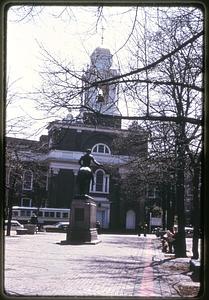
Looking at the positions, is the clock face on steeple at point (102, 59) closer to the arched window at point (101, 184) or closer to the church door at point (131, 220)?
the arched window at point (101, 184)

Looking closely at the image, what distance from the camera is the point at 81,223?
20391 millimetres

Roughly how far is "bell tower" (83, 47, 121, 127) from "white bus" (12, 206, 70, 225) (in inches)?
758

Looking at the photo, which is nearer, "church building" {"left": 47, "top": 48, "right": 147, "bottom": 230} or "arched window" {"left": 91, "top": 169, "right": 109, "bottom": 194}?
"church building" {"left": 47, "top": 48, "right": 147, "bottom": 230}

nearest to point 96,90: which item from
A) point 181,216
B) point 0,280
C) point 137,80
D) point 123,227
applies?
point 137,80

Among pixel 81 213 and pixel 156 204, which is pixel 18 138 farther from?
pixel 156 204

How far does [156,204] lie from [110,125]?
20242 millimetres

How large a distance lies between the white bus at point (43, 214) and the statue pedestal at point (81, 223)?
7.44 m

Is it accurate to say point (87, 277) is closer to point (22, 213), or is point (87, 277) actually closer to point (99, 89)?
point (99, 89)

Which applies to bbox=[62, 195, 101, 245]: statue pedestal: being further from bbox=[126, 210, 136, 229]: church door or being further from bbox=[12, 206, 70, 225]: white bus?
bbox=[126, 210, 136, 229]: church door

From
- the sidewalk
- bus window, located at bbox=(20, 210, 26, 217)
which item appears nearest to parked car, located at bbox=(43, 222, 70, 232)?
bus window, located at bbox=(20, 210, 26, 217)

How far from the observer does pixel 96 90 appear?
8625mm

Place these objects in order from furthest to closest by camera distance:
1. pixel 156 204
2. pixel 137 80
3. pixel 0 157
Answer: pixel 156 204, pixel 137 80, pixel 0 157

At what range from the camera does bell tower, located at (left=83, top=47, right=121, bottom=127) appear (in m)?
8.52

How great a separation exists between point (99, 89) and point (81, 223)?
1232 centimetres
